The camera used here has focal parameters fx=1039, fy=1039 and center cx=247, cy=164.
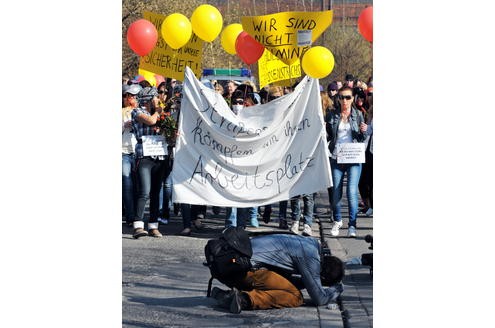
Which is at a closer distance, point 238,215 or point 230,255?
point 230,255

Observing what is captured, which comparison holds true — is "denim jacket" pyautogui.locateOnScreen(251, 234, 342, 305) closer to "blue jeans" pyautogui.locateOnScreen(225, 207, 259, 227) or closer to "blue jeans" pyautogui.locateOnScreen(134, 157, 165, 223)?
"blue jeans" pyautogui.locateOnScreen(225, 207, 259, 227)

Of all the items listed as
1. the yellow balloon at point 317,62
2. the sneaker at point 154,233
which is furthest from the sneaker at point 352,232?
the sneaker at point 154,233

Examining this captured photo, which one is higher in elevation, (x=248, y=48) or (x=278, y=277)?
(x=248, y=48)

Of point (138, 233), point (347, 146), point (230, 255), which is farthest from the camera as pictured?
point (138, 233)

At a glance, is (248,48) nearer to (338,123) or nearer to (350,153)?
(338,123)

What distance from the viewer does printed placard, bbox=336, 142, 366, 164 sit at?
1047 cm

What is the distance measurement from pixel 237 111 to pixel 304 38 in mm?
1047

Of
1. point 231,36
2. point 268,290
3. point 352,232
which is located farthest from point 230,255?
point 231,36

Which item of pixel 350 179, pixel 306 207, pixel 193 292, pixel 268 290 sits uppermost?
pixel 350 179

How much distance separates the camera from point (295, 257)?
7641 millimetres

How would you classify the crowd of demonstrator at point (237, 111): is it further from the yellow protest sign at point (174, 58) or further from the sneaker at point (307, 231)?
the yellow protest sign at point (174, 58)
